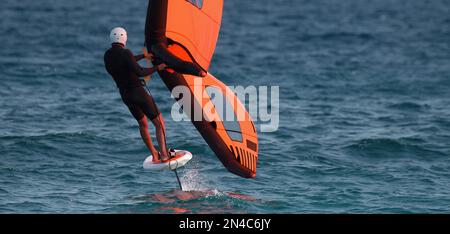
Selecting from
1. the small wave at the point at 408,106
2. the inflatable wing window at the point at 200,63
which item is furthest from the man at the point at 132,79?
the small wave at the point at 408,106

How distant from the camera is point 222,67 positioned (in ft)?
100

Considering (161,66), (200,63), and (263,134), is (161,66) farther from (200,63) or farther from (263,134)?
(263,134)

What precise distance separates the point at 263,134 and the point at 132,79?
788 centimetres

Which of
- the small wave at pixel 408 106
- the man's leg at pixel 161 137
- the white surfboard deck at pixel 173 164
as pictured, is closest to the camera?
the white surfboard deck at pixel 173 164

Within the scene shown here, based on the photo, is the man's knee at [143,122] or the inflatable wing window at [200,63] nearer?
the inflatable wing window at [200,63]

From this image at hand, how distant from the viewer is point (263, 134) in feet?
70.9

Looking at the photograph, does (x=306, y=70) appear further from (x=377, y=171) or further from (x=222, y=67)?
(x=377, y=171)

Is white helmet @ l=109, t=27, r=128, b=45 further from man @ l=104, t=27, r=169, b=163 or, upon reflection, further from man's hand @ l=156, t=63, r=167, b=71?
man's hand @ l=156, t=63, r=167, b=71

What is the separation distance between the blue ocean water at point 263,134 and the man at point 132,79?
1.49 meters

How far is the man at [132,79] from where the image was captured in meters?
14.0

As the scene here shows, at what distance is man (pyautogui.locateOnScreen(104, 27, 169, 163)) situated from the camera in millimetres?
13953

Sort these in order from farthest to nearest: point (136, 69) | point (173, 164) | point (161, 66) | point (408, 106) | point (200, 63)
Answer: point (408, 106) → point (200, 63) → point (173, 164) → point (161, 66) → point (136, 69)

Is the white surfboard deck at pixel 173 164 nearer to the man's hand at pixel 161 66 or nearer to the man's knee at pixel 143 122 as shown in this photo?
the man's knee at pixel 143 122

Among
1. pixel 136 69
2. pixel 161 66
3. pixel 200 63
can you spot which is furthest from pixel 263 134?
pixel 136 69
